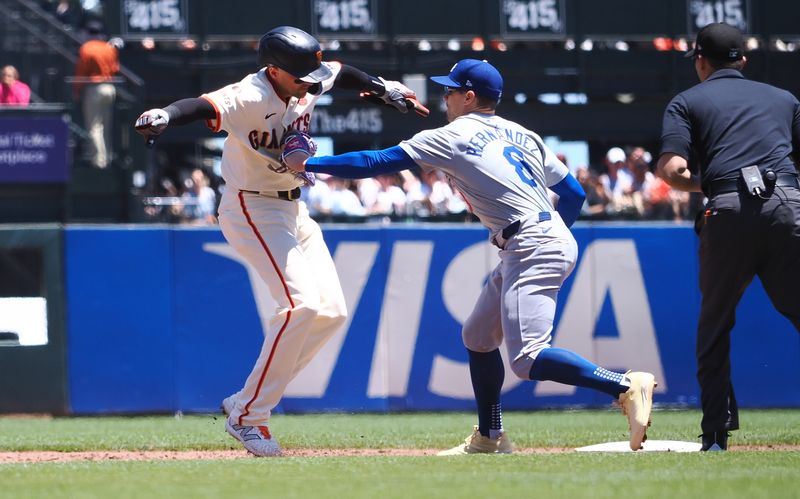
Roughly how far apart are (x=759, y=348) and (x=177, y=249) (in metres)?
4.88

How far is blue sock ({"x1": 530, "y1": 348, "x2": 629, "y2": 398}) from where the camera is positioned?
5938 millimetres

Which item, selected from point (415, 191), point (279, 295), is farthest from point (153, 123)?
point (415, 191)

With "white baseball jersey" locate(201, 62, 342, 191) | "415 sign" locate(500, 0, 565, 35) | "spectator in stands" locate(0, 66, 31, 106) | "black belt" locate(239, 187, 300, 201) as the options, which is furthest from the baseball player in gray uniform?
"415 sign" locate(500, 0, 565, 35)

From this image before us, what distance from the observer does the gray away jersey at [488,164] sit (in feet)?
20.0

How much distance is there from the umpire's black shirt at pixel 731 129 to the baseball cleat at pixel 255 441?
2.47 meters

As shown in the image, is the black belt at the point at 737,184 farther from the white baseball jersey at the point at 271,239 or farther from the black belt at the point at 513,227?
the white baseball jersey at the point at 271,239

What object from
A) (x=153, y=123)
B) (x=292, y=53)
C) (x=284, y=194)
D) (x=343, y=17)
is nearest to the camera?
(x=153, y=123)

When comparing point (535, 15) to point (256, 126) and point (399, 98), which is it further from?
point (256, 126)

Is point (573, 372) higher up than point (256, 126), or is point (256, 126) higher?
point (256, 126)

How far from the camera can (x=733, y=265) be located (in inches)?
242

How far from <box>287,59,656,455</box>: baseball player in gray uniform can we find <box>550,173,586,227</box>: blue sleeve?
0.16ft

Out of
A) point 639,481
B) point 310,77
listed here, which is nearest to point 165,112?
point 310,77

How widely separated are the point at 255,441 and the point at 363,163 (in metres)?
1.57

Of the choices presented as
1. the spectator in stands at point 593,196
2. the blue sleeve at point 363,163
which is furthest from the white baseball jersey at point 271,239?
the spectator in stands at point 593,196
